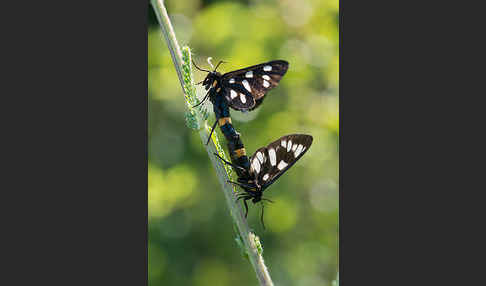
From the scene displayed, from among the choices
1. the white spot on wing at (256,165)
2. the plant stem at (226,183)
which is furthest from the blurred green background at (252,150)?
the plant stem at (226,183)

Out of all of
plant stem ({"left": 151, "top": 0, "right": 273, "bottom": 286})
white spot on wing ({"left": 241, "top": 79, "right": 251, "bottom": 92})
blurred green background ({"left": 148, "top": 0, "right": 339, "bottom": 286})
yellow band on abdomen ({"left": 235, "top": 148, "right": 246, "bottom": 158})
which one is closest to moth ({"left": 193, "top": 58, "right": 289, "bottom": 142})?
white spot on wing ({"left": 241, "top": 79, "right": 251, "bottom": 92})

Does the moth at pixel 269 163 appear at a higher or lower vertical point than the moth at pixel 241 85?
lower

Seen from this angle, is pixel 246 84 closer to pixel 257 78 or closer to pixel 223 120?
pixel 257 78

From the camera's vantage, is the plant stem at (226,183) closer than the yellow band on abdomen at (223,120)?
Yes

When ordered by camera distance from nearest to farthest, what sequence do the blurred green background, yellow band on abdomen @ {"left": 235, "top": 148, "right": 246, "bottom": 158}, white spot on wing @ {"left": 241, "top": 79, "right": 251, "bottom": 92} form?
yellow band on abdomen @ {"left": 235, "top": 148, "right": 246, "bottom": 158}, white spot on wing @ {"left": 241, "top": 79, "right": 251, "bottom": 92}, the blurred green background

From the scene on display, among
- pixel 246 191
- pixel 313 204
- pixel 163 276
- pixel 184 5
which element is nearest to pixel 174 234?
pixel 163 276

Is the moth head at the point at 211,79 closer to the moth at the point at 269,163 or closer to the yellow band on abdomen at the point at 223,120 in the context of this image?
the yellow band on abdomen at the point at 223,120

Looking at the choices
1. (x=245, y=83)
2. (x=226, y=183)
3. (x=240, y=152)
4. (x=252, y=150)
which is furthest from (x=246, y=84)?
(x=252, y=150)

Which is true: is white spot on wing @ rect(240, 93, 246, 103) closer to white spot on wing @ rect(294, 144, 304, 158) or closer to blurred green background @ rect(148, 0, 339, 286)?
white spot on wing @ rect(294, 144, 304, 158)
